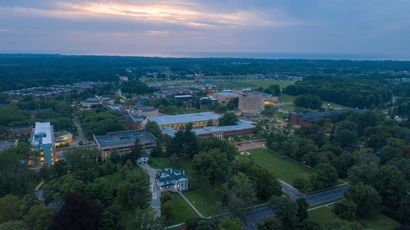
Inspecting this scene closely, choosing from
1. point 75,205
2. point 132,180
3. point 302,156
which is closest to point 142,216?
point 75,205

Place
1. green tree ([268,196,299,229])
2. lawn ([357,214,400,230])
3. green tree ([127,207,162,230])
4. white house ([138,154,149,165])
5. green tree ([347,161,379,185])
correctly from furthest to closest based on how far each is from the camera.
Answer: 1. white house ([138,154,149,165])
2. green tree ([347,161,379,185])
3. lawn ([357,214,400,230])
4. green tree ([268,196,299,229])
5. green tree ([127,207,162,230])

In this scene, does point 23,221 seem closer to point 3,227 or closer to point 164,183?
point 3,227

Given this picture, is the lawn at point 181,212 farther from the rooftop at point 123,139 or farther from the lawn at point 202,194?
the rooftop at point 123,139

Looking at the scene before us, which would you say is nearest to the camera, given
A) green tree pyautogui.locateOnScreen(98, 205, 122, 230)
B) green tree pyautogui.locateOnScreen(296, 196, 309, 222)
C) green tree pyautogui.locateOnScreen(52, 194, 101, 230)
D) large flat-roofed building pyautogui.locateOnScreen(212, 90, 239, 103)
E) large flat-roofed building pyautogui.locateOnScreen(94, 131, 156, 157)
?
green tree pyautogui.locateOnScreen(52, 194, 101, 230)

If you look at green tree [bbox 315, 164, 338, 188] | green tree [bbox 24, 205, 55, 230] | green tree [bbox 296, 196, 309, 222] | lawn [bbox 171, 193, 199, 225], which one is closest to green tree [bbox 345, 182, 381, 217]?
green tree [bbox 296, 196, 309, 222]

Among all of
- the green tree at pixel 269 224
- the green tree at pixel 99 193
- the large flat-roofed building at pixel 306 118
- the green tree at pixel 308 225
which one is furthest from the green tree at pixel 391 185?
the large flat-roofed building at pixel 306 118

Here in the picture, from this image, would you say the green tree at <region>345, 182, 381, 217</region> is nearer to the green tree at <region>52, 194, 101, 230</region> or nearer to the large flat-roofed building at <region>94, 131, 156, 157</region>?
the green tree at <region>52, 194, 101, 230</region>

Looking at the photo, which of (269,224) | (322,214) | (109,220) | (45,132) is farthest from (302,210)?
(45,132)
